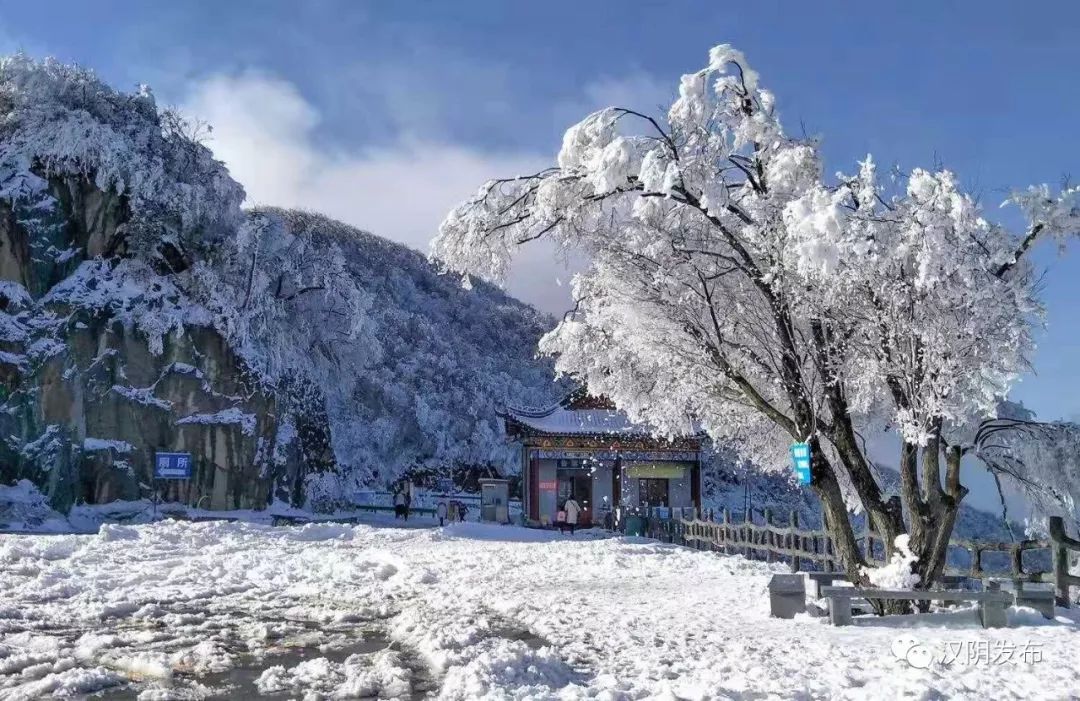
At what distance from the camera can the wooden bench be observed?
28.4ft

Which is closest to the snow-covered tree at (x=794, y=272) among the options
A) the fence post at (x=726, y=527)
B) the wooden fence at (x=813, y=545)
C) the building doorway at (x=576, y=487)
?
the wooden fence at (x=813, y=545)

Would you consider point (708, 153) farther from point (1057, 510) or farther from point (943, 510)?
point (1057, 510)

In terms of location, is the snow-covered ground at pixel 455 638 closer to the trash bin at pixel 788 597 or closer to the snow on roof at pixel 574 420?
the trash bin at pixel 788 597

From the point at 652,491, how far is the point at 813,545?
22765mm

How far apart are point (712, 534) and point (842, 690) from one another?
1674cm

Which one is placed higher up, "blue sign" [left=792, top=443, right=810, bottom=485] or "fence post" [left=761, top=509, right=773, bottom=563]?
"blue sign" [left=792, top=443, right=810, bottom=485]

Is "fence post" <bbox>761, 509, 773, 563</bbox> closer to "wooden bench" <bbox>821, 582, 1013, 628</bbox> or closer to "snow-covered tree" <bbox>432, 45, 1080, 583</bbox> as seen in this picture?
"snow-covered tree" <bbox>432, 45, 1080, 583</bbox>

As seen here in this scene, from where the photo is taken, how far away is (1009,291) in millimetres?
9016

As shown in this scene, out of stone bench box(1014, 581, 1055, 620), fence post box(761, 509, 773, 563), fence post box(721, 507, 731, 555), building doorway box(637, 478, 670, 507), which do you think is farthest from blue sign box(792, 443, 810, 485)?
building doorway box(637, 478, 670, 507)

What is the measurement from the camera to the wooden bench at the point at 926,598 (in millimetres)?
8656

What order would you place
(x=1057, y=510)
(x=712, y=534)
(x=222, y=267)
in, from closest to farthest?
(x=1057, y=510) < (x=712, y=534) < (x=222, y=267)

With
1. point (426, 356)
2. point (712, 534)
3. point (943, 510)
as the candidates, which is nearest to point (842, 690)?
point (943, 510)

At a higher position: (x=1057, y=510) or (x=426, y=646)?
(x=1057, y=510)

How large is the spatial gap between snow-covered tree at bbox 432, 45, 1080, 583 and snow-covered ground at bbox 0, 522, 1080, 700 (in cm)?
230
